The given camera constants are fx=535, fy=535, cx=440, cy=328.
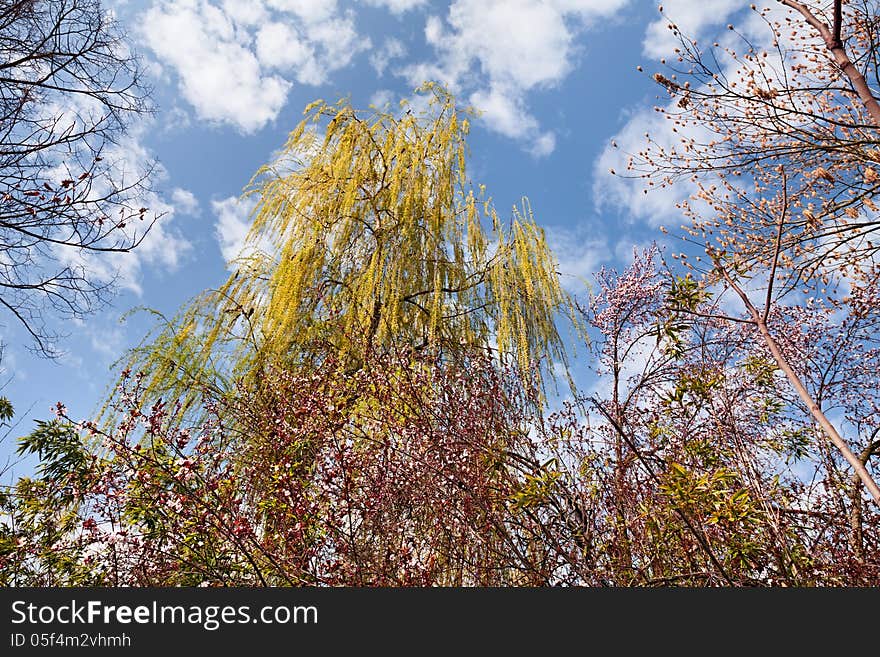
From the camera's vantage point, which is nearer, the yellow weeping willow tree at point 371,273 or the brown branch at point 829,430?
the brown branch at point 829,430

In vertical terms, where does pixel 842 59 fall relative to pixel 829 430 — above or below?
above

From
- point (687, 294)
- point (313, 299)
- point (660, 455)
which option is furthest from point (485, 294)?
point (687, 294)

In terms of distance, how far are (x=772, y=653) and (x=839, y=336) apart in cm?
219

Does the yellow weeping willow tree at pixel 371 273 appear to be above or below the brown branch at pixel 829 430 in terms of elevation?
above

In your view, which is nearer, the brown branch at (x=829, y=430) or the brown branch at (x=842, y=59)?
the brown branch at (x=829, y=430)

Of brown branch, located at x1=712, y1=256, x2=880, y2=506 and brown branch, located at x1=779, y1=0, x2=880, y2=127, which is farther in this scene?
brown branch, located at x1=779, y1=0, x2=880, y2=127

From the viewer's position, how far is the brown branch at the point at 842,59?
2.67m

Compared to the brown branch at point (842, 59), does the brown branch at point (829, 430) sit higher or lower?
lower

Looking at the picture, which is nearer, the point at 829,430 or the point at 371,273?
the point at 829,430

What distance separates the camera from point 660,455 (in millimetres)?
2727

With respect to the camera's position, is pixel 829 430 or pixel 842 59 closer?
pixel 829 430

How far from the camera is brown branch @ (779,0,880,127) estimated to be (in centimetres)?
267

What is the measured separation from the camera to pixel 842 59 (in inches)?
111

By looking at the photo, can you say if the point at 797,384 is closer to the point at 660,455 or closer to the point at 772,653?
the point at 772,653
